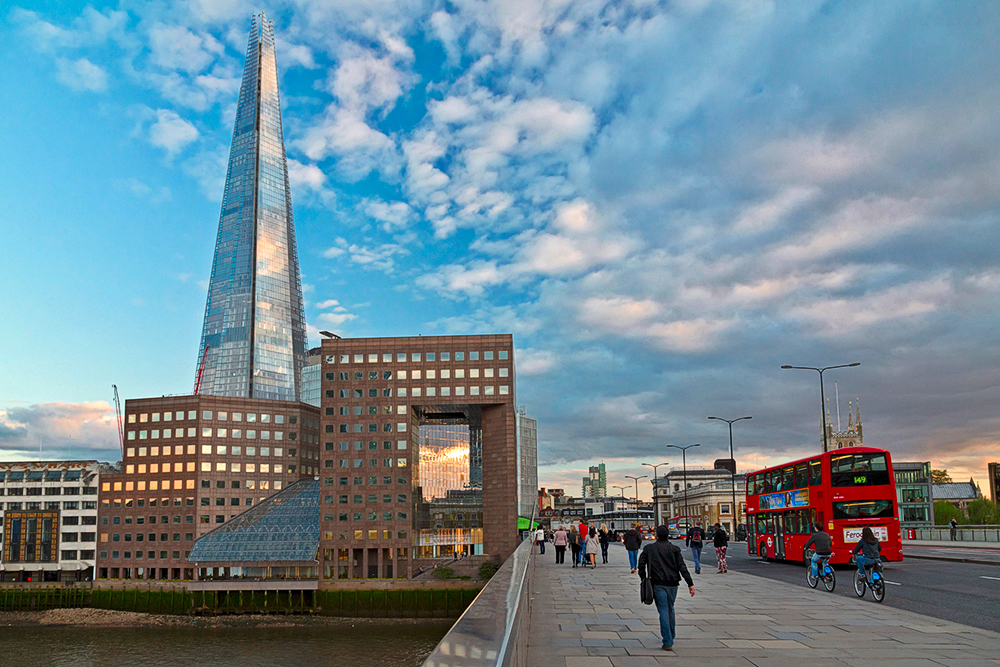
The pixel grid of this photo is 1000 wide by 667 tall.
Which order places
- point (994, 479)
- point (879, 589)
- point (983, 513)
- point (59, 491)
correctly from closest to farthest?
1. point (879, 589)
2. point (983, 513)
3. point (59, 491)
4. point (994, 479)

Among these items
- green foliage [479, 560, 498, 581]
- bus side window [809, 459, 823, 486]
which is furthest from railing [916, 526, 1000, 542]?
green foliage [479, 560, 498, 581]

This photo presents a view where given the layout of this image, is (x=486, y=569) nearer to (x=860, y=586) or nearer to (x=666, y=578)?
(x=860, y=586)

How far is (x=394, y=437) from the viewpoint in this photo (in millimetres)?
128750

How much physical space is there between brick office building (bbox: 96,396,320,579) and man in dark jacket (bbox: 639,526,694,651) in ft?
445

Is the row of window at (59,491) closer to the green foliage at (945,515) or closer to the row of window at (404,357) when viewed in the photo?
the row of window at (404,357)

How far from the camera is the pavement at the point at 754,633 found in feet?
40.3

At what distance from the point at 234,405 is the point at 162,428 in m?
13.5

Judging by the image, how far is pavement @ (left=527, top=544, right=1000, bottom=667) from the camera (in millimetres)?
12282

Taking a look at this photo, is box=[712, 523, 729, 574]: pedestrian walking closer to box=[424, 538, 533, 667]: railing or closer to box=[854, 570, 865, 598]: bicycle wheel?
box=[854, 570, 865, 598]: bicycle wheel

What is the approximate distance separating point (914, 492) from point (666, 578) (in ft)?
433

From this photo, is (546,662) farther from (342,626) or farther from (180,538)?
(180,538)

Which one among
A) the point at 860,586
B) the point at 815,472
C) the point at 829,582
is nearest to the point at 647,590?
the point at 860,586

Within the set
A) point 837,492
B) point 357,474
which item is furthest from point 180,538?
point 837,492

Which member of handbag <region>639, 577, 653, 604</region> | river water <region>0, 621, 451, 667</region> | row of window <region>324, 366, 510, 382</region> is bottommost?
river water <region>0, 621, 451, 667</region>
